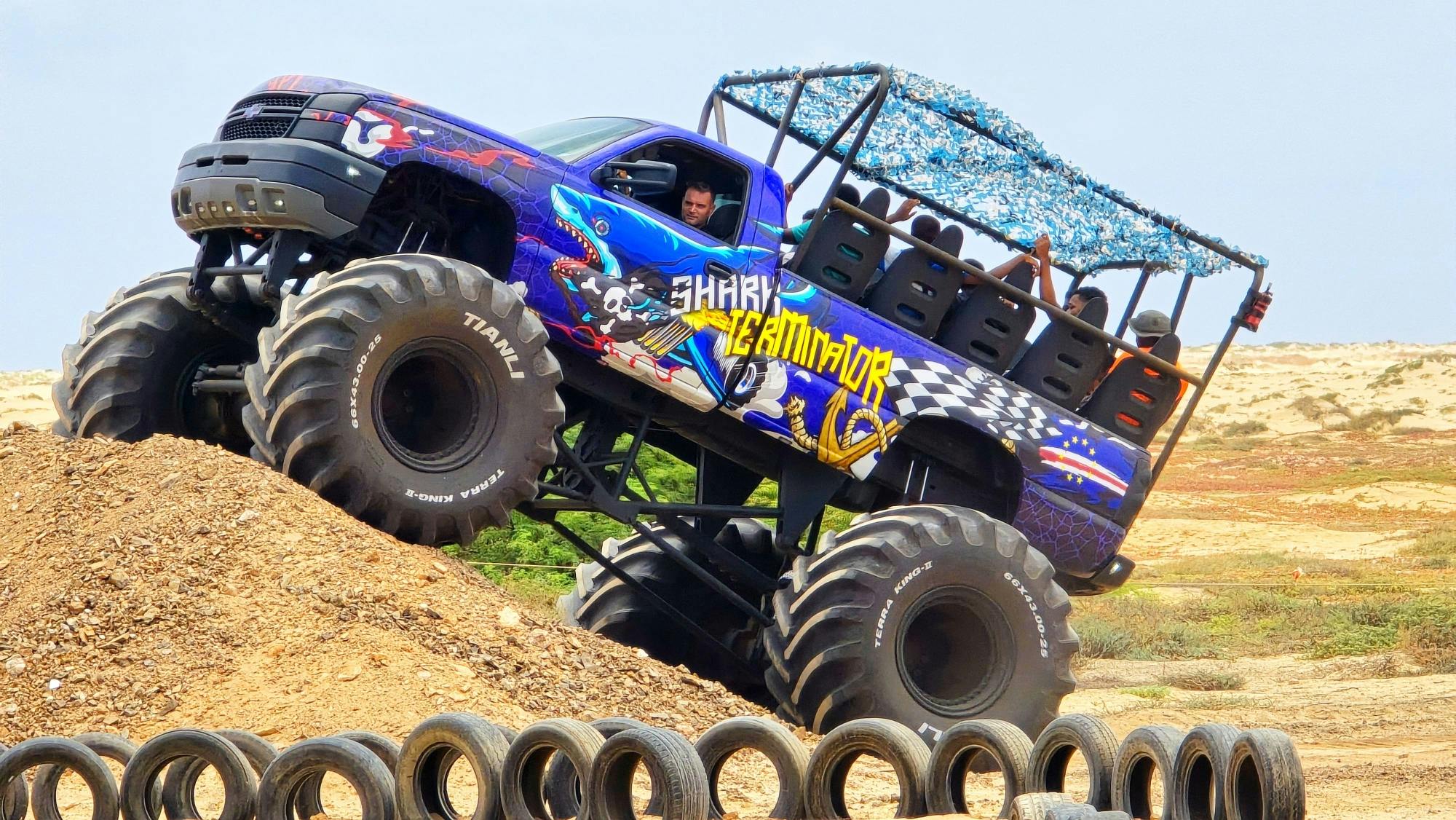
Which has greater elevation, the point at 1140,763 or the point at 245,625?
the point at 1140,763

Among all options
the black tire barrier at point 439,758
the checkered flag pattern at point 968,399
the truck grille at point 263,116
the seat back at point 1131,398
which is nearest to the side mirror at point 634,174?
the truck grille at point 263,116

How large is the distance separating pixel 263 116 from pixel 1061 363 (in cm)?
486

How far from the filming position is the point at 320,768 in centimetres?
604

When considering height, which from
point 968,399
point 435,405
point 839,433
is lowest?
point 435,405

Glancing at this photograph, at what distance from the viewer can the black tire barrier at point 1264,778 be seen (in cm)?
563

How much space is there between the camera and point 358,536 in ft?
26.3

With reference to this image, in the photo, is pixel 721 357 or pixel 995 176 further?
pixel 995 176

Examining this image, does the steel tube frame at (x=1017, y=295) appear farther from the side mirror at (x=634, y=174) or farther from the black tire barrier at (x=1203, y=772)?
the black tire barrier at (x=1203, y=772)

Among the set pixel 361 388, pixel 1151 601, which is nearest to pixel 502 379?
pixel 361 388

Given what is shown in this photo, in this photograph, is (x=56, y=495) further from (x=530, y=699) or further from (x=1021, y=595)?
(x=1021, y=595)

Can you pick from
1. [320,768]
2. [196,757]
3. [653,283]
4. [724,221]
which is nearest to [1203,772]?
[320,768]

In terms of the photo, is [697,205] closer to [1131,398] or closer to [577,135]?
[577,135]

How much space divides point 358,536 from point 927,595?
319 cm

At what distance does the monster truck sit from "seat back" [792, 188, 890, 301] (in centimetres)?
2
